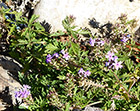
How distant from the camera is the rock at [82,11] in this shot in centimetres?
488

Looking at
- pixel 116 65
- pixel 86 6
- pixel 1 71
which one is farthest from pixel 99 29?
pixel 1 71

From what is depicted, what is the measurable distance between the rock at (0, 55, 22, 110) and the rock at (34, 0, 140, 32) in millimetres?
1462

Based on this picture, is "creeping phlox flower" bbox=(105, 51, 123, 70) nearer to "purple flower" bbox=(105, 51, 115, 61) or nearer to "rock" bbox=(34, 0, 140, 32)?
"purple flower" bbox=(105, 51, 115, 61)

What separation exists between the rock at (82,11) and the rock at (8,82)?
1462mm

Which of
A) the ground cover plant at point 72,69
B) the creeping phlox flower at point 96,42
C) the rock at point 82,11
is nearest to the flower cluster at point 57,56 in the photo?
the ground cover plant at point 72,69

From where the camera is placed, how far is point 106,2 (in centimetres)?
496

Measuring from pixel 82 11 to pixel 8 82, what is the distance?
8.33ft

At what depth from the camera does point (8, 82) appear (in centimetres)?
371

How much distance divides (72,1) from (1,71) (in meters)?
2.51

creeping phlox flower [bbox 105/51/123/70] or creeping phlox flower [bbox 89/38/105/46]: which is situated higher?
creeping phlox flower [bbox 89/38/105/46]

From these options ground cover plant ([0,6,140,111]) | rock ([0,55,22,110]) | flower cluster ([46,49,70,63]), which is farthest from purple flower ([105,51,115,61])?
rock ([0,55,22,110])

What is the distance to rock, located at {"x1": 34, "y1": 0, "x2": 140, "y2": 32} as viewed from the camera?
4.88 m

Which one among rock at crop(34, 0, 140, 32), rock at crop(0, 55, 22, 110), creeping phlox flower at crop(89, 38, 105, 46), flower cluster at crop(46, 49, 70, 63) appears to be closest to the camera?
flower cluster at crop(46, 49, 70, 63)

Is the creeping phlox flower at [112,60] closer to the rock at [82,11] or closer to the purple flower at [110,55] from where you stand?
the purple flower at [110,55]
